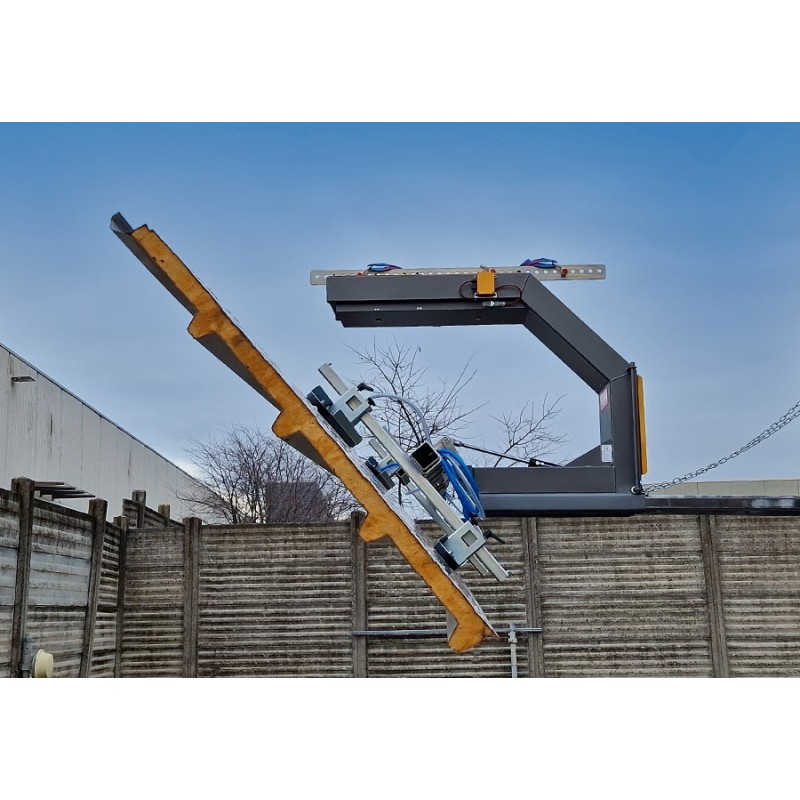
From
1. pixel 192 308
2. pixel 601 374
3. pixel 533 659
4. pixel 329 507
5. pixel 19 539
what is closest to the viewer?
pixel 192 308

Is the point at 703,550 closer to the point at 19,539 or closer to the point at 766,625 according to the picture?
the point at 766,625

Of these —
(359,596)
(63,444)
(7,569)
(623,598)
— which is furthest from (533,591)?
(63,444)

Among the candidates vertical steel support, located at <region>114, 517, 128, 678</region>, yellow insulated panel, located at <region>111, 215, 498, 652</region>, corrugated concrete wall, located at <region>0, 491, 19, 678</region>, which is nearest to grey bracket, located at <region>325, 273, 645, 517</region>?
yellow insulated panel, located at <region>111, 215, 498, 652</region>

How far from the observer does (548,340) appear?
4.66m

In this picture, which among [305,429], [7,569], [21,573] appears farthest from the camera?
[21,573]

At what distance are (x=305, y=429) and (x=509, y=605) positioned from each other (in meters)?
5.35

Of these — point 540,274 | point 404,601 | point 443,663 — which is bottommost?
point 443,663

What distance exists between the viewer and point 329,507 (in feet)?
62.1

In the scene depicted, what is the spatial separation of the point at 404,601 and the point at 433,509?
4780 mm

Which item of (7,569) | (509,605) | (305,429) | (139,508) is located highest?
(139,508)

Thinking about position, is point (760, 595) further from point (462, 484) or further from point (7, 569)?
point (7, 569)

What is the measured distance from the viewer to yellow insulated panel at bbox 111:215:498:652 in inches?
142

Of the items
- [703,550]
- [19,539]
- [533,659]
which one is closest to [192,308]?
[19,539]

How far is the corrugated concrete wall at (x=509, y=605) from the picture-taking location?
28.0 feet
